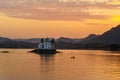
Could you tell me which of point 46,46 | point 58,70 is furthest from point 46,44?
point 58,70

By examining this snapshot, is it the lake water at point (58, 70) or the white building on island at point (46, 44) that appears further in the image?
the white building on island at point (46, 44)

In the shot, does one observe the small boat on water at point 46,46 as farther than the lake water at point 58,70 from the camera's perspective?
Yes

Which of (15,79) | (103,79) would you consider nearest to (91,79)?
(103,79)

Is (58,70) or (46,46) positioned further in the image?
(46,46)

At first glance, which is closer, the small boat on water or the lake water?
the lake water

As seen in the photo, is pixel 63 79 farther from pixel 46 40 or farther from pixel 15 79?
pixel 46 40

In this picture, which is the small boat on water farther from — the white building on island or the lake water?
the lake water

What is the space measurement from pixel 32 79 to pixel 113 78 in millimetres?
10820

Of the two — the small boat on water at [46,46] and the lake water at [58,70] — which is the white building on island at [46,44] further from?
the lake water at [58,70]

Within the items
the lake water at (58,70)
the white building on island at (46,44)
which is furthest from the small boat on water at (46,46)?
the lake water at (58,70)

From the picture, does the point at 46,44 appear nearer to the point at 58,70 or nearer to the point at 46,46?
the point at 46,46

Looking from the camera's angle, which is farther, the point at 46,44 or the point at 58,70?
the point at 46,44

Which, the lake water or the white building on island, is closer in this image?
the lake water

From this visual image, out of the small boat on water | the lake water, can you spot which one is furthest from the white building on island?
the lake water
